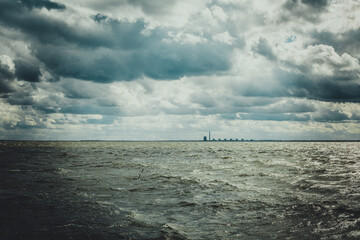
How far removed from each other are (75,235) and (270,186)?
1391cm

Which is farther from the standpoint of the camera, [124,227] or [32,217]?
[32,217]

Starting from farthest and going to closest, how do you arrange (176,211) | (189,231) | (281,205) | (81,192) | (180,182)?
(180,182) < (81,192) < (281,205) < (176,211) < (189,231)

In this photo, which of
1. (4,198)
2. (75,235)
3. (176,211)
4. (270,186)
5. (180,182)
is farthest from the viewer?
(180,182)

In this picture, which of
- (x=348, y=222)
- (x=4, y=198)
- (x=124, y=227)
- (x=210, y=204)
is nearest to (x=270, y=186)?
(x=210, y=204)

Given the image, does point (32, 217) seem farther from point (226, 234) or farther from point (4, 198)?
point (226, 234)

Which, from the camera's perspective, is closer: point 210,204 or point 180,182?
point 210,204

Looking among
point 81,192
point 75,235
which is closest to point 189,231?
point 75,235

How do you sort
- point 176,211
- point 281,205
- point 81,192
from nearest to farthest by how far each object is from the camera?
1. point 176,211
2. point 281,205
3. point 81,192

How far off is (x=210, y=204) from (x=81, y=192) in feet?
26.2

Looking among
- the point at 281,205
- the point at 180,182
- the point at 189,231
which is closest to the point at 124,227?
the point at 189,231

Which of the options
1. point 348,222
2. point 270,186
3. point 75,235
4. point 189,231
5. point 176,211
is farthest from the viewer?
point 270,186

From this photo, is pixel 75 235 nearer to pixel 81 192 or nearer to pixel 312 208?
pixel 81 192

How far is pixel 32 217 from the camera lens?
10445 millimetres

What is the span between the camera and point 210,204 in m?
13.2
